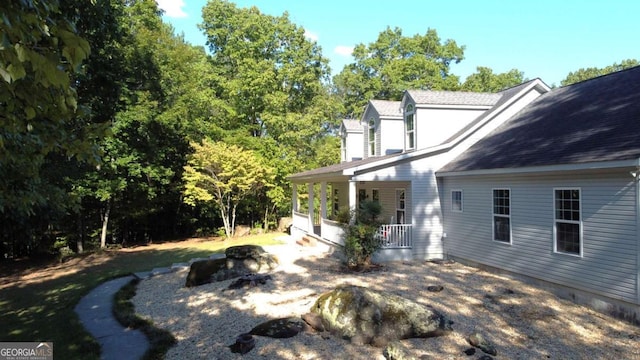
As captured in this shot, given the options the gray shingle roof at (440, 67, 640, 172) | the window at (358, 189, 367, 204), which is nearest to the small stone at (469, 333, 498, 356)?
the gray shingle roof at (440, 67, 640, 172)

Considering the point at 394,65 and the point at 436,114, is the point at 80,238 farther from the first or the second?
the point at 394,65

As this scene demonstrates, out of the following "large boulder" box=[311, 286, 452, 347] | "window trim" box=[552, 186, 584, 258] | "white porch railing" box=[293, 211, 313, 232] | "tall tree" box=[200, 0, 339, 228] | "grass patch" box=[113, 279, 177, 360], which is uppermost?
"tall tree" box=[200, 0, 339, 228]

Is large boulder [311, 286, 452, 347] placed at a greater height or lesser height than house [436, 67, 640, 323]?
lesser

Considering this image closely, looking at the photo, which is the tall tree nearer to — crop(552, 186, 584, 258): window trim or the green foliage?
the green foliage

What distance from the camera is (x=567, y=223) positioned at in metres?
8.66

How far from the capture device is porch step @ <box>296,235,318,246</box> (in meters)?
17.0

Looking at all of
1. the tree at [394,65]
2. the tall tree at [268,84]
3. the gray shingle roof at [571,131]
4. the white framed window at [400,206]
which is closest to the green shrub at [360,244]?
the gray shingle roof at [571,131]

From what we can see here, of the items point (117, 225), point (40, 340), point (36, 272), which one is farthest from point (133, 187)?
point (40, 340)

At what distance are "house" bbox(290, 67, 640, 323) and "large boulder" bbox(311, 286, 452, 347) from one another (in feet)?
12.6

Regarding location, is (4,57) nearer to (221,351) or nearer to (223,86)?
(221,351)

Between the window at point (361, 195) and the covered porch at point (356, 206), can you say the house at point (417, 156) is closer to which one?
the covered porch at point (356, 206)

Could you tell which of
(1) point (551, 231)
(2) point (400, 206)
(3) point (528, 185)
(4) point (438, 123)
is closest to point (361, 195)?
(2) point (400, 206)

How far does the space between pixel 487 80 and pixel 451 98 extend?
90.0ft

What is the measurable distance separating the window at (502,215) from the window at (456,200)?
1.66 metres
